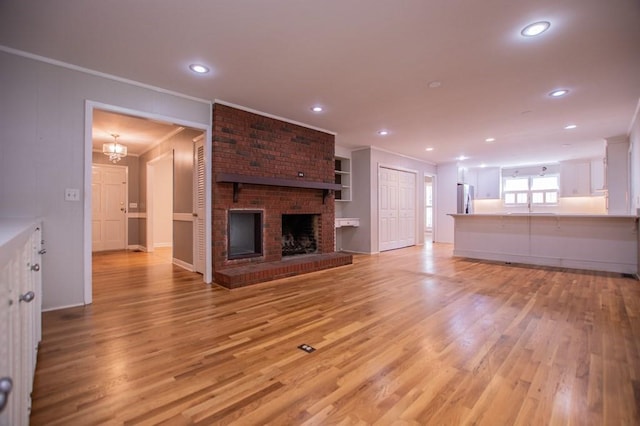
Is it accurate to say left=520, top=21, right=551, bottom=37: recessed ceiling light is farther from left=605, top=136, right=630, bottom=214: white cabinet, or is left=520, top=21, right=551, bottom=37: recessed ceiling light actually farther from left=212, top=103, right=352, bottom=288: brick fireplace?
left=605, top=136, right=630, bottom=214: white cabinet

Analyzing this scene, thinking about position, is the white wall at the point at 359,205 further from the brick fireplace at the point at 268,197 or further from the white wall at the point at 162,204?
the white wall at the point at 162,204

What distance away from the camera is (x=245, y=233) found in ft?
15.8

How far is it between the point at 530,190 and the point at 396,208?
502 cm

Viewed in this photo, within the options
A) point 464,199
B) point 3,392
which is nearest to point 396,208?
point 464,199

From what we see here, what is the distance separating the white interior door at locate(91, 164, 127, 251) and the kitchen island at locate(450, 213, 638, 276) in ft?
27.2

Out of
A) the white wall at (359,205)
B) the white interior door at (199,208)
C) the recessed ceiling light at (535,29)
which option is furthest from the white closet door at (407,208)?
the recessed ceiling light at (535,29)

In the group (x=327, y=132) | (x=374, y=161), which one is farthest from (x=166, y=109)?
(x=374, y=161)

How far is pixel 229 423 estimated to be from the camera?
1453mm

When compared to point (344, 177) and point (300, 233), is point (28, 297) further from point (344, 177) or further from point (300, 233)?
point (344, 177)

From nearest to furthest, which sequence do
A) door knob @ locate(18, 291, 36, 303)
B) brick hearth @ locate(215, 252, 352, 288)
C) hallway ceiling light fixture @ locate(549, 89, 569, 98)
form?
1. door knob @ locate(18, 291, 36, 303)
2. hallway ceiling light fixture @ locate(549, 89, 569, 98)
3. brick hearth @ locate(215, 252, 352, 288)

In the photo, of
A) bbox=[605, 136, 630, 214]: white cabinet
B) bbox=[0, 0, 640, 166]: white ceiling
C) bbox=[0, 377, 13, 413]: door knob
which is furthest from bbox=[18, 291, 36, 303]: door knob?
bbox=[605, 136, 630, 214]: white cabinet

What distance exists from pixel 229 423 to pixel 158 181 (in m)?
8.33

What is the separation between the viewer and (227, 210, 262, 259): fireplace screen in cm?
463

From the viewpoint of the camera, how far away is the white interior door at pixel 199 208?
176 inches
